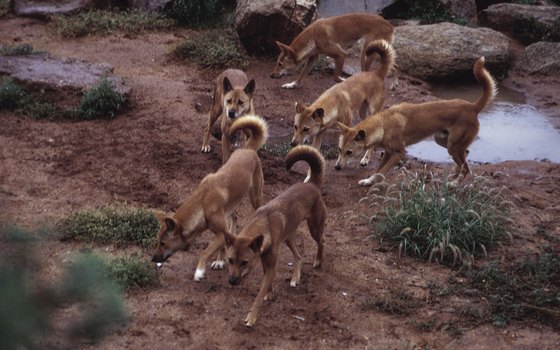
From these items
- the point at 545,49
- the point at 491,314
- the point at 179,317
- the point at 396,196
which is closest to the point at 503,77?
the point at 545,49

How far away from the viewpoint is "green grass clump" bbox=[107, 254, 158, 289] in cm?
660

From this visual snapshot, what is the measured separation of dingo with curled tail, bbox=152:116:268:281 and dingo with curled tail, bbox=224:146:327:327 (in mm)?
315

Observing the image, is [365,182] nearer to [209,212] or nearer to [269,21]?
[209,212]

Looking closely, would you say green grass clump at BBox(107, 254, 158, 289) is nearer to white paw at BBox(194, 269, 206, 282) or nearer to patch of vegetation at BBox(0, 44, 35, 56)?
white paw at BBox(194, 269, 206, 282)

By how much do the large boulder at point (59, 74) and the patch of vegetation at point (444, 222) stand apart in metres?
5.04

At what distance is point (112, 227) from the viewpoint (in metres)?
7.58

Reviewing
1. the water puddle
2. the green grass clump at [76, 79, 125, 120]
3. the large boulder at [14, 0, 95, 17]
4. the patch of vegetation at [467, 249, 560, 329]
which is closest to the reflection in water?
the water puddle

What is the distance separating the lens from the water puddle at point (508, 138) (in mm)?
10852

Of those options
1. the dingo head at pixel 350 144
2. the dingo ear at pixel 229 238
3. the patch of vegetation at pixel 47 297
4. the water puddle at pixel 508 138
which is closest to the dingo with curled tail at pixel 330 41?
the water puddle at pixel 508 138

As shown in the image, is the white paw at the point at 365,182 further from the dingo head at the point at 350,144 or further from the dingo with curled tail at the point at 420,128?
the dingo head at the point at 350,144

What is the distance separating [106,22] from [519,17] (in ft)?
27.8

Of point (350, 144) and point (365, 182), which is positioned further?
point (365, 182)

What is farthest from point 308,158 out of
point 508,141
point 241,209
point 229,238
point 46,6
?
point 46,6

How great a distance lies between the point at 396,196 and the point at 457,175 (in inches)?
49.2
